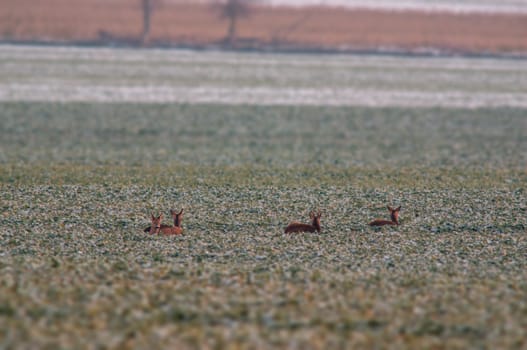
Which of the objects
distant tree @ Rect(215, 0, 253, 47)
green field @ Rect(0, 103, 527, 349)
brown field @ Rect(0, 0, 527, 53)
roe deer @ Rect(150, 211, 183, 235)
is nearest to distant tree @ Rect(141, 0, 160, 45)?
brown field @ Rect(0, 0, 527, 53)

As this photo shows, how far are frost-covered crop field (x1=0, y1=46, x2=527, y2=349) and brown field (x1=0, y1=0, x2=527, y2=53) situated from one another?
26.0 metres

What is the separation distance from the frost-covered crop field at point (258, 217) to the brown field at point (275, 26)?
2603 centimetres

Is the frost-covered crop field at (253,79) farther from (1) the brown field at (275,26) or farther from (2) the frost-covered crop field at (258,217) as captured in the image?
(1) the brown field at (275,26)

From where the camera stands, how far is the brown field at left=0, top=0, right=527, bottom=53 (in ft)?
221

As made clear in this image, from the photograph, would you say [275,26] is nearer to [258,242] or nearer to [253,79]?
[253,79]

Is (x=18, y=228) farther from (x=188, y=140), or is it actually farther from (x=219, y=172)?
(x=188, y=140)

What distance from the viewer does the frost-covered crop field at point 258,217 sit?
34.4 feet

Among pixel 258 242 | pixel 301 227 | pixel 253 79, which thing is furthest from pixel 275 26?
pixel 258 242

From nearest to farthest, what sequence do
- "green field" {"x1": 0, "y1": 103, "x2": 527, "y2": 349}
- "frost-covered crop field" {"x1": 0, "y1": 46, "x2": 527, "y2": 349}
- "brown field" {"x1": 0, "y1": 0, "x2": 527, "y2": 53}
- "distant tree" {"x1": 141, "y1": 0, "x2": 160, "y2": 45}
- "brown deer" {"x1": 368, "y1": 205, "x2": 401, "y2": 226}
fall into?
"green field" {"x1": 0, "y1": 103, "x2": 527, "y2": 349} → "frost-covered crop field" {"x1": 0, "y1": 46, "x2": 527, "y2": 349} → "brown deer" {"x1": 368, "y1": 205, "x2": 401, "y2": 226} → "distant tree" {"x1": 141, "y1": 0, "x2": 160, "y2": 45} → "brown field" {"x1": 0, "y1": 0, "x2": 527, "y2": 53}

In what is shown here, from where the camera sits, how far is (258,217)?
17312 mm

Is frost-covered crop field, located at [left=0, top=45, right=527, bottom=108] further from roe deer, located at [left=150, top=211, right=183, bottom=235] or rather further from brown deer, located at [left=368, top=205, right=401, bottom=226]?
roe deer, located at [left=150, top=211, right=183, bottom=235]

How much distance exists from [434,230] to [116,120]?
18.8 m

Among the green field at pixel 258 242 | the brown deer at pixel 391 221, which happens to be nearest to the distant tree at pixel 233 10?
the green field at pixel 258 242

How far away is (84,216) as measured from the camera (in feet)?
55.8
